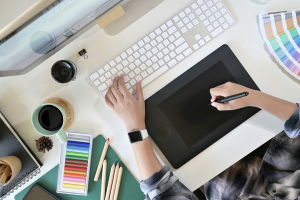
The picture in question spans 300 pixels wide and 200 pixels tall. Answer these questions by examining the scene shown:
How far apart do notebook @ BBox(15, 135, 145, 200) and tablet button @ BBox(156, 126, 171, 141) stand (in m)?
0.18

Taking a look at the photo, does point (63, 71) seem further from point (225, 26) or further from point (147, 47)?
point (225, 26)

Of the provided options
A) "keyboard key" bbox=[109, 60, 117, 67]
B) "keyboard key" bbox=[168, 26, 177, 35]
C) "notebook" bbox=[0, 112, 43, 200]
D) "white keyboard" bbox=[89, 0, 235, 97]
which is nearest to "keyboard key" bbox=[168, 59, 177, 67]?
"white keyboard" bbox=[89, 0, 235, 97]

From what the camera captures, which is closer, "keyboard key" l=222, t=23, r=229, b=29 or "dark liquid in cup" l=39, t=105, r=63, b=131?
"dark liquid in cup" l=39, t=105, r=63, b=131

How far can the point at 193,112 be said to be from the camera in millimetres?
775

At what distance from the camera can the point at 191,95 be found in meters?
0.77

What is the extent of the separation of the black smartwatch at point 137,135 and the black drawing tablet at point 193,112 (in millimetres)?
33

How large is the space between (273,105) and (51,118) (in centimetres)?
81

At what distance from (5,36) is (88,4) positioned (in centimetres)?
21

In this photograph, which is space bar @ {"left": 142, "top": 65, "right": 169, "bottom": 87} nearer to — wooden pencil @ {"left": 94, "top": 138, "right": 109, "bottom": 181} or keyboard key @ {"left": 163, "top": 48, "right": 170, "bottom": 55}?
keyboard key @ {"left": 163, "top": 48, "right": 170, "bottom": 55}

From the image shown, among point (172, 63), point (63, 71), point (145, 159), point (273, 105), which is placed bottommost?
point (273, 105)

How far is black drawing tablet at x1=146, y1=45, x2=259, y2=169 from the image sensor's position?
771 mm

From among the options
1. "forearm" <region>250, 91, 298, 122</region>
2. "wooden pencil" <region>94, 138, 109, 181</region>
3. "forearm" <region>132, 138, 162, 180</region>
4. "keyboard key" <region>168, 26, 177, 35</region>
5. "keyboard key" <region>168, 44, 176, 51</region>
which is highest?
"keyboard key" <region>168, 26, 177, 35</region>

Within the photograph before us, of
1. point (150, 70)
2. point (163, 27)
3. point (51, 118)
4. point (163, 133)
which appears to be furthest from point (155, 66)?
point (51, 118)

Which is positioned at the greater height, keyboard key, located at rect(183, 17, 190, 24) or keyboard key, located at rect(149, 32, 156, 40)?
keyboard key, located at rect(149, 32, 156, 40)
